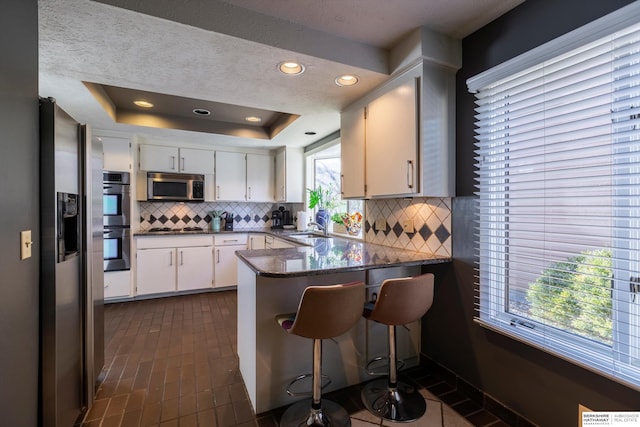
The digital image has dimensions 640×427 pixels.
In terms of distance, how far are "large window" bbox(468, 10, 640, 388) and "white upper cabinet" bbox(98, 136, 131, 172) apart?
12.9ft

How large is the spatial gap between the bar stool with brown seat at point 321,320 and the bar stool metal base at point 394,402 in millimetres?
208

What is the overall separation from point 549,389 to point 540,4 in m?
1.99

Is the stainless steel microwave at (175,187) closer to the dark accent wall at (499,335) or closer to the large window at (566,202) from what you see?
the dark accent wall at (499,335)

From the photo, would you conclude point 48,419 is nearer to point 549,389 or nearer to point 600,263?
point 549,389

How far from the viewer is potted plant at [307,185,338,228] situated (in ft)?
12.6

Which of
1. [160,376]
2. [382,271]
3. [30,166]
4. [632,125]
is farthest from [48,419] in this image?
[632,125]

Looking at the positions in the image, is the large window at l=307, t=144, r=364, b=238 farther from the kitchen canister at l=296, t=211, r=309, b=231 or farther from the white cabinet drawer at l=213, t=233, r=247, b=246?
the white cabinet drawer at l=213, t=233, r=247, b=246

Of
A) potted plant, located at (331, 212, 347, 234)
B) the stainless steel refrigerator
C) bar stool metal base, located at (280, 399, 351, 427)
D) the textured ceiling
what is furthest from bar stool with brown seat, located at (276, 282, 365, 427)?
potted plant, located at (331, 212, 347, 234)

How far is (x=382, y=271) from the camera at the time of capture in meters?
2.03

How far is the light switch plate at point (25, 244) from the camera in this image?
1111mm

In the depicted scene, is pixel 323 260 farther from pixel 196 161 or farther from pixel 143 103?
pixel 196 161

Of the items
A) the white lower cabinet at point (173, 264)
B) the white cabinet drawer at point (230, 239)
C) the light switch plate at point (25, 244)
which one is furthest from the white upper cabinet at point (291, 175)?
the light switch plate at point (25, 244)

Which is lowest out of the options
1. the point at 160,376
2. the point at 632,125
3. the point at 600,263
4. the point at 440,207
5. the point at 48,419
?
the point at 160,376

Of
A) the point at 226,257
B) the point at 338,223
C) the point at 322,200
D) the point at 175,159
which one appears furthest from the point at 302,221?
the point at 175,159
